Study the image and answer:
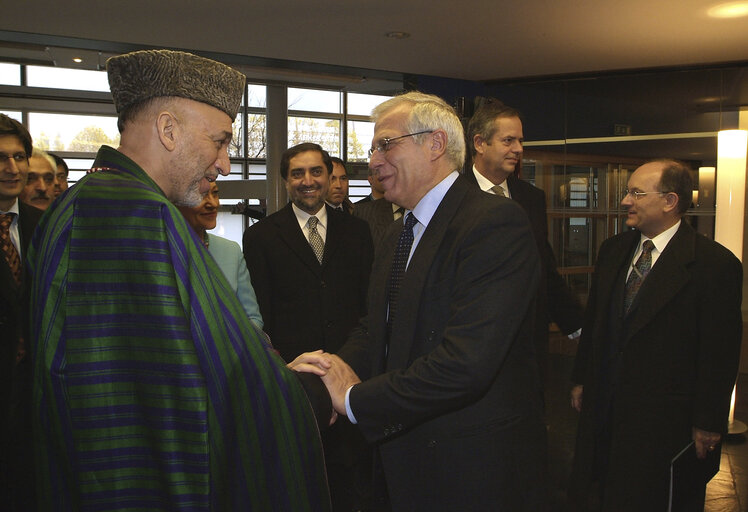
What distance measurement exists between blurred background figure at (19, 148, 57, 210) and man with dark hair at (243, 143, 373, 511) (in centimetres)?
149

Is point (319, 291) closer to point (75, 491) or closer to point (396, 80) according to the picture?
point (75, 491)

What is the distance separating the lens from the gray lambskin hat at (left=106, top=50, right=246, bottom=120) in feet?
4.25

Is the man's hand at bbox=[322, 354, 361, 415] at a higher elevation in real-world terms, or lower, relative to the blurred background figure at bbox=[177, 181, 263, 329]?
lower

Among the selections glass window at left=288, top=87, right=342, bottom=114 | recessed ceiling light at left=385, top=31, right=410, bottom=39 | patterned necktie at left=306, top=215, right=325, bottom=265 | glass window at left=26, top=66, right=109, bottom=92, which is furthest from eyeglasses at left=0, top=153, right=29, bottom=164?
glass window at left=288, top=87, right=342, bottom=114

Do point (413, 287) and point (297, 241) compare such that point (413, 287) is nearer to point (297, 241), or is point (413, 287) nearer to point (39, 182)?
point (297, 241)

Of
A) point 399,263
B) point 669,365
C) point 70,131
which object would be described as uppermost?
point 70,131

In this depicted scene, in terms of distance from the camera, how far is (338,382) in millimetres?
1731

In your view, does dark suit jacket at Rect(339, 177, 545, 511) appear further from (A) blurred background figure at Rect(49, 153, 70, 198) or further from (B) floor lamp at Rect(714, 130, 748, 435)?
(B) floor lamp at Rect(714, 130, 748, 435)

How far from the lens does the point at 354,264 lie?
331 centimetres

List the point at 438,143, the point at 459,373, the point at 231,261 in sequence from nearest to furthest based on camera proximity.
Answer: the point at 459,373 < the point at 438,143 < the point at 231,261

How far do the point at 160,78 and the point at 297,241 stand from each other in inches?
77.0

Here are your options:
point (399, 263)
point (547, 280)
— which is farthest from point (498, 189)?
point (399, 263)

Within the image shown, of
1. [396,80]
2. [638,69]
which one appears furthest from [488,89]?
[638,69]

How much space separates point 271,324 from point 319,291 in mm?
306
